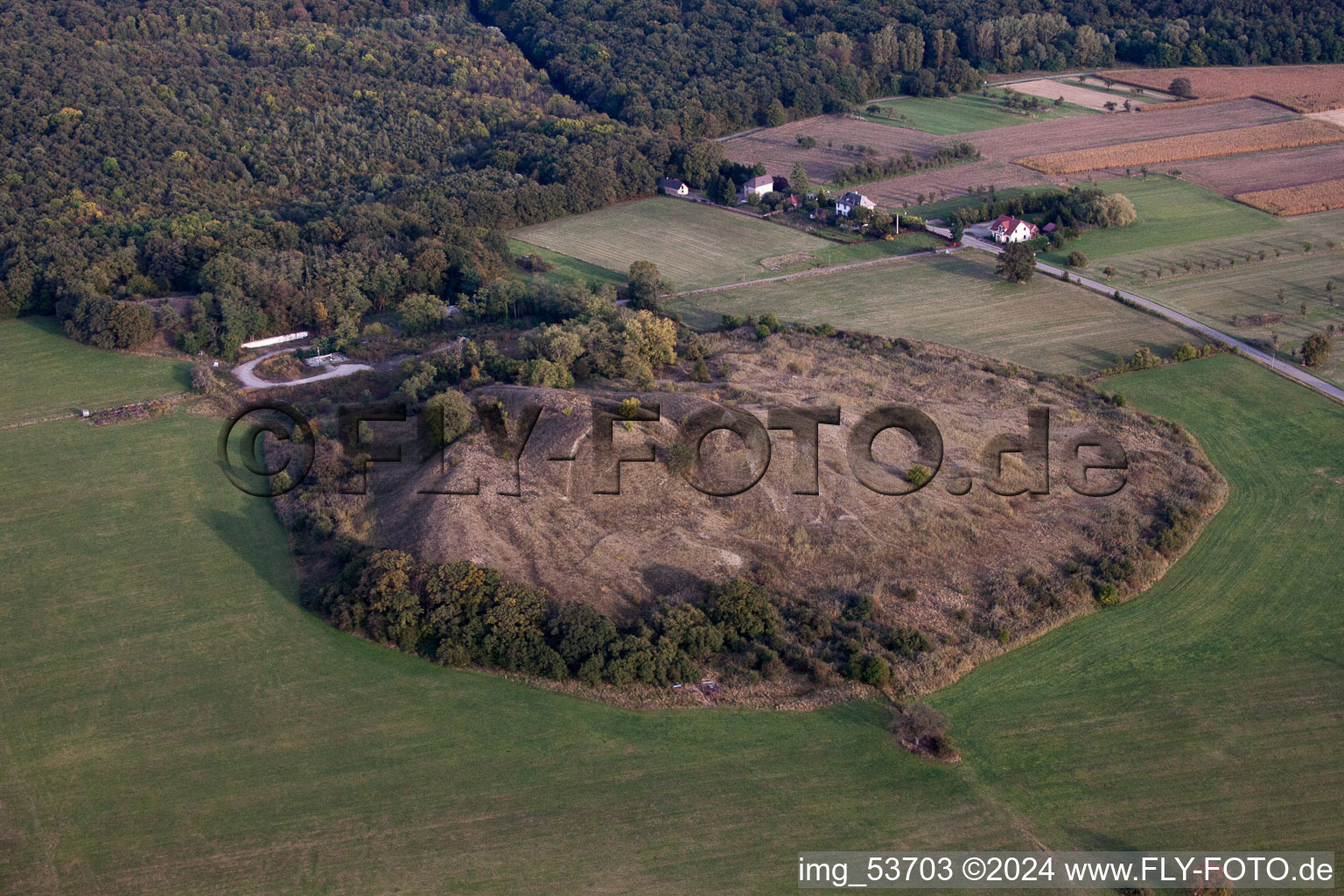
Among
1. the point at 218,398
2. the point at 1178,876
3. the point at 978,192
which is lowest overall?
the point at 1178,876

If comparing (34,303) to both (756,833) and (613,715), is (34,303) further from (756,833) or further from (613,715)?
(756,833)

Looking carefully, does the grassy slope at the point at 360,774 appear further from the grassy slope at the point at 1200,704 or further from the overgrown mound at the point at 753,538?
the grassy slope at the point at 1200,704

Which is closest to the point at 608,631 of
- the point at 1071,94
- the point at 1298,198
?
the point at 1298,198

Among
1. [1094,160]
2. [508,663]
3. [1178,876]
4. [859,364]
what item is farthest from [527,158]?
[1178,876]

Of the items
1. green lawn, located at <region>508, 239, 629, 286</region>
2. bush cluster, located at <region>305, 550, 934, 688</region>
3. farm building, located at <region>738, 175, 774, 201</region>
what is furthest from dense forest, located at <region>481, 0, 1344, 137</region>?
bush cluster, located at <region>305, 550, 934, 688</region>

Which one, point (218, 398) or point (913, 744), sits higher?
point (218, 398)

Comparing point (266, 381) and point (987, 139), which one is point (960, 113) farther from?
point (266, 381)

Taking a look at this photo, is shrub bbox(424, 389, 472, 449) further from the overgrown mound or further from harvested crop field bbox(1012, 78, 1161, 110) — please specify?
harvested crop field bbox(1012, 78, 1161, 110)
